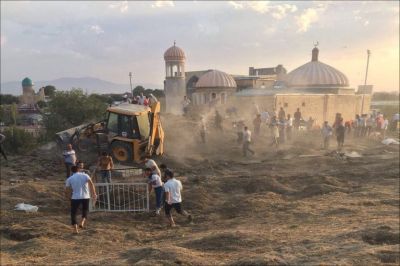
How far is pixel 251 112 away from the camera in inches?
1323

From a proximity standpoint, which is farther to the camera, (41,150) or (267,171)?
(41,150)

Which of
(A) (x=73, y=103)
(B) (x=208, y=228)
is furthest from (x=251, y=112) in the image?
(B) (x=208, y=228)

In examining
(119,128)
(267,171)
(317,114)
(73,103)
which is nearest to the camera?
(119,128)

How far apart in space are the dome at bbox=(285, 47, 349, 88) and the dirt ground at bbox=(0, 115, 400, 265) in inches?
1069

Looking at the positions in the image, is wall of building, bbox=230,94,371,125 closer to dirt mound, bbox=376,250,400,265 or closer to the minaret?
the minaret

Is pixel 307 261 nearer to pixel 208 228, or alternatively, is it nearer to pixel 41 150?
pixel 208 228

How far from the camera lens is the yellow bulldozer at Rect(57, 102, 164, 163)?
42.5 feet

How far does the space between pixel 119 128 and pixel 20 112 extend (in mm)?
36508

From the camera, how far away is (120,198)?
415 inches

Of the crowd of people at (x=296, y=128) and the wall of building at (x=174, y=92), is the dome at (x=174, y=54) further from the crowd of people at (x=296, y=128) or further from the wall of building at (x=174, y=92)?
the crowd of people at (x=296, y=128)

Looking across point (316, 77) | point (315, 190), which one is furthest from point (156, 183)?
point (316, 77)

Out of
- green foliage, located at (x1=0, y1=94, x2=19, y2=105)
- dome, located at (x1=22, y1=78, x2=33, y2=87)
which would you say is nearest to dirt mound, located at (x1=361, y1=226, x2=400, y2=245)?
Answer: dome, located at (x1=22, y1=78, x2=33, y2=87)

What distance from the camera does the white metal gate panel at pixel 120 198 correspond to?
1009 cm

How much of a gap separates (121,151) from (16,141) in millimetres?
12694
